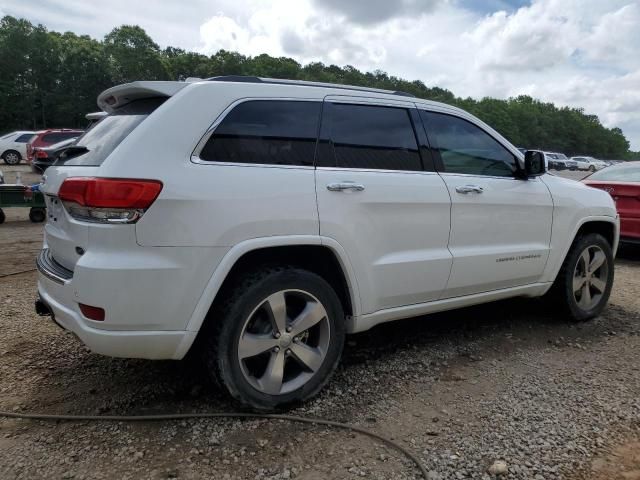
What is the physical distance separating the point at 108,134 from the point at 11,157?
2390 cm

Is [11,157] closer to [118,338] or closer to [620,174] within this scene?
[620,174]

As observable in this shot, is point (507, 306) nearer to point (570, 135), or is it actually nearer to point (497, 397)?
point (497, 397)

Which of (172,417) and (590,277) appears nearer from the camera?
(172,417)

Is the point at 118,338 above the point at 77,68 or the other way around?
the other way around

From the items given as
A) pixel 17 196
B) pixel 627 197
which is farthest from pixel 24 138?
pixel 627 197

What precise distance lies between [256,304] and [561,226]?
9.19ft

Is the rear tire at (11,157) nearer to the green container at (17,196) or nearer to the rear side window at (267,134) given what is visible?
the green container at (17,196)

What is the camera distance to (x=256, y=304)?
2857 mm

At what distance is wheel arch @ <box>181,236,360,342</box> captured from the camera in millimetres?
2713

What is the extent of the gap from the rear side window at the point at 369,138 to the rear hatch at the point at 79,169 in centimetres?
100

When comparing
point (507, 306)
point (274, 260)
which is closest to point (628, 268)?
point (507, 306)

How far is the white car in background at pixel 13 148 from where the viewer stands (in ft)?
75.5

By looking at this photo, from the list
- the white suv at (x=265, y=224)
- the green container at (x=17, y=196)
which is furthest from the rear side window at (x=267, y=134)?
the green container at (x=17, y=196)

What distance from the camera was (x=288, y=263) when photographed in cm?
310
